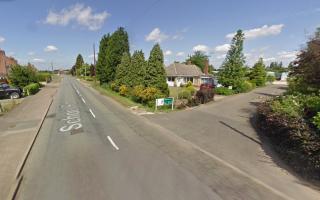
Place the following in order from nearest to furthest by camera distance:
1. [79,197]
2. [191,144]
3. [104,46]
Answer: [79,197] → [191,144] → [104,46]

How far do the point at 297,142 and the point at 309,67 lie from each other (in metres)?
5.86

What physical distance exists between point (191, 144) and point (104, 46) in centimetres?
3947

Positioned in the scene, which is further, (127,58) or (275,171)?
(127,58)

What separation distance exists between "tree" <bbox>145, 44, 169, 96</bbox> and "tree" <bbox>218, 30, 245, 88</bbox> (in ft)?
47.2

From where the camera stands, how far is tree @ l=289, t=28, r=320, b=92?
11.4 meters

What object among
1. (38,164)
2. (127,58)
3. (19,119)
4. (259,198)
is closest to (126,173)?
(38,164)

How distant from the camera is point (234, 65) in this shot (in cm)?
3209

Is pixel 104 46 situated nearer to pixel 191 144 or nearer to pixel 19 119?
pixel 19 119

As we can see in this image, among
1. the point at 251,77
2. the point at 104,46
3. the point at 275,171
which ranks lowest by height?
the point at 275,171

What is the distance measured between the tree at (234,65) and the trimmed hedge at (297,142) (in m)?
23.2

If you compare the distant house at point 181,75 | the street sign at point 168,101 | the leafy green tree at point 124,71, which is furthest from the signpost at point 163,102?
the distant house at point 181,75

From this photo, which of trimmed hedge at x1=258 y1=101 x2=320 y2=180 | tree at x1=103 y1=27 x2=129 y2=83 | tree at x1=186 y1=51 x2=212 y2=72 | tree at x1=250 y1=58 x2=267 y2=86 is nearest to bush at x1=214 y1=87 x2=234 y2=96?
tree at x1=103 y1=27 x2=129 y2=83

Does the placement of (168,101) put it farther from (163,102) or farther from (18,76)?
(18,76)

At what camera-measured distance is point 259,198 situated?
5.59 metres
